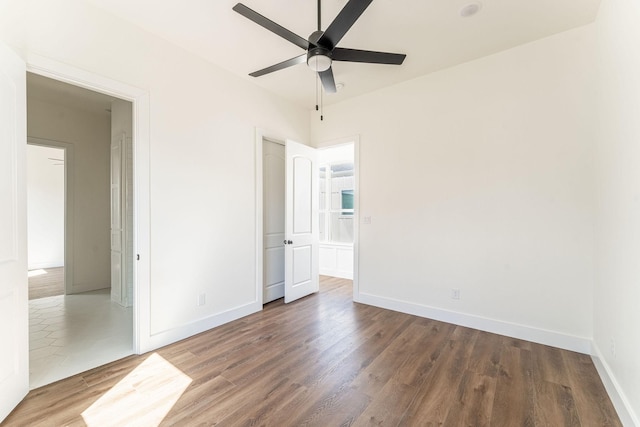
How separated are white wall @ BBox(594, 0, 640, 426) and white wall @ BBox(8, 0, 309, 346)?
3.36m

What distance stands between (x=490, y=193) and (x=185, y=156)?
3.32m

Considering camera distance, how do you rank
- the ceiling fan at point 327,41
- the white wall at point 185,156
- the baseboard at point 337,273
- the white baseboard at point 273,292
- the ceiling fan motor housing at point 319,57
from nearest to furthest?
the ceiling fan at point 327,41 < the ceiling fan motor housing at point 319,57 < the white wall at point 185,156 < the white baseboard at point 273,292 < the baseboard at point 337,273

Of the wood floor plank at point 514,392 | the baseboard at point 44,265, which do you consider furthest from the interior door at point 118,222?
the wood floor plank at point 514,392

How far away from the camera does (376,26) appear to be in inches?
97.1

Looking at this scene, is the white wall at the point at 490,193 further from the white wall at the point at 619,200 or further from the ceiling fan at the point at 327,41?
the ceiling fan at the point at 327,41

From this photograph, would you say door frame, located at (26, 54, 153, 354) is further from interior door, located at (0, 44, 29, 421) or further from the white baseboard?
the white baseboard

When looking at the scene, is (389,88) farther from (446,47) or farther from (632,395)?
(632,395)

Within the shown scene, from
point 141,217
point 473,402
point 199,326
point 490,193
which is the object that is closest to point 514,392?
point 473,402

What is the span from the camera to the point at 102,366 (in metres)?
2.25

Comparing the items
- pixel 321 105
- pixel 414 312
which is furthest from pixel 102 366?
pixel 321 105

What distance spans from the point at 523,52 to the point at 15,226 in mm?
4546

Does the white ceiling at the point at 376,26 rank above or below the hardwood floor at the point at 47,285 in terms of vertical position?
above

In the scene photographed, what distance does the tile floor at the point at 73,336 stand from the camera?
2.22 meters

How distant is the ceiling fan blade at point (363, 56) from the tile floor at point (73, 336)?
3166mm
